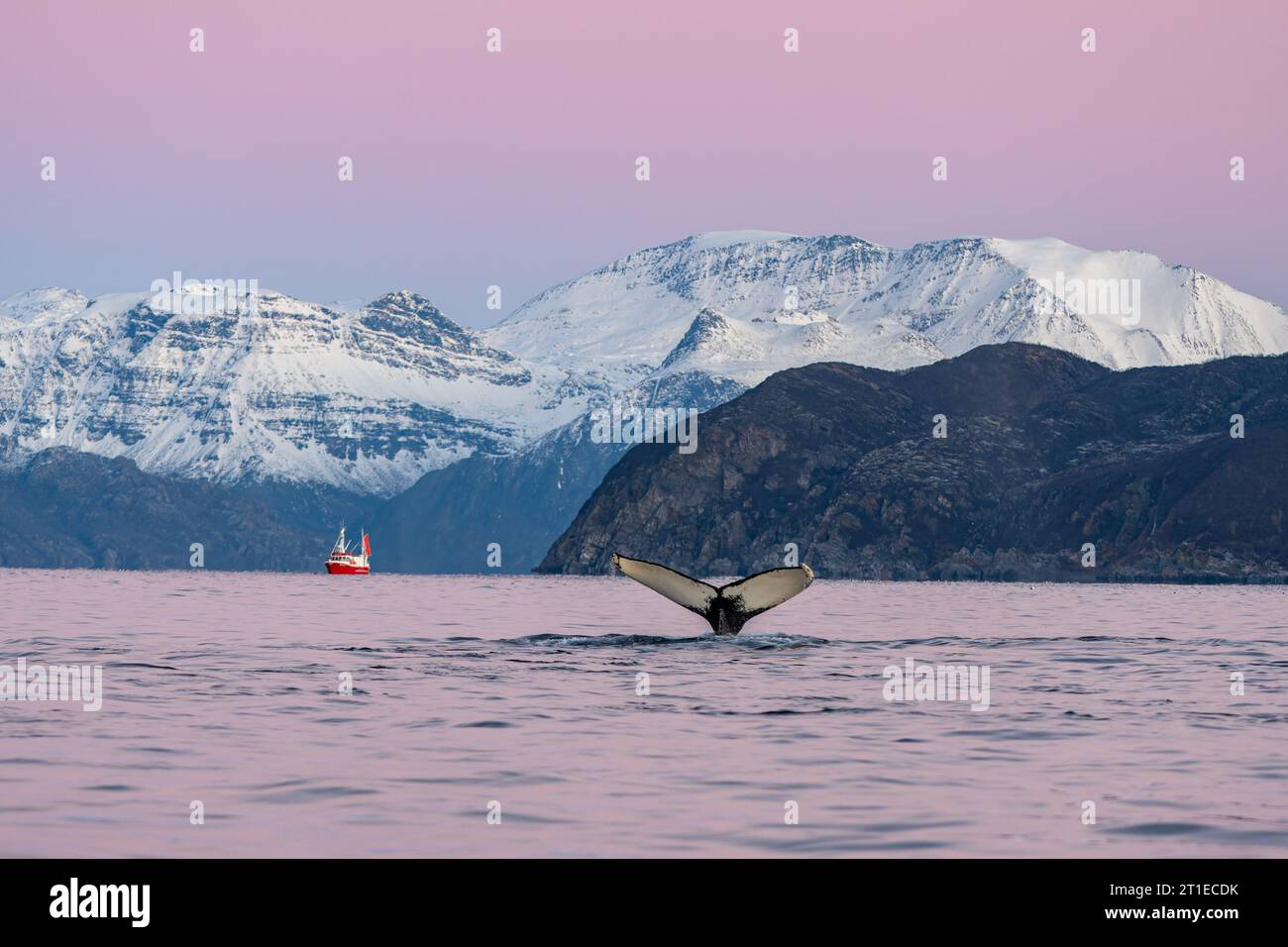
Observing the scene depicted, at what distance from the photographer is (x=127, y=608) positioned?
3836 inches

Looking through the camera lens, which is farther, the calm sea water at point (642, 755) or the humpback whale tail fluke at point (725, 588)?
the humpback whale tail fluke at point (725, 588)

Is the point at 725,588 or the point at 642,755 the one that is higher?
the point at 725,588

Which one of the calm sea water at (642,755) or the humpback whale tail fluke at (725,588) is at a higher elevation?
the humpback whale tail fluke at (725,588)

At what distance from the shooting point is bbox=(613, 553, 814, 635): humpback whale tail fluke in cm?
4219

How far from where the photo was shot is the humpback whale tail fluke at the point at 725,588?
42.2 metres

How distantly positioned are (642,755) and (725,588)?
1937 centimetres

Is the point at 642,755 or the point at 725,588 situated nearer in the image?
the point at 642,755

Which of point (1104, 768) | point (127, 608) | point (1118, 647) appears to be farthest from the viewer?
point (127, 608)

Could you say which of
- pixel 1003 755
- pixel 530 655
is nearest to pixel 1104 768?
pixel 1003 755

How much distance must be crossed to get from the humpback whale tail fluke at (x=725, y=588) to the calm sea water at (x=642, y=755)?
1.45 meters

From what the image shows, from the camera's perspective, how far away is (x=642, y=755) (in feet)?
86.4
